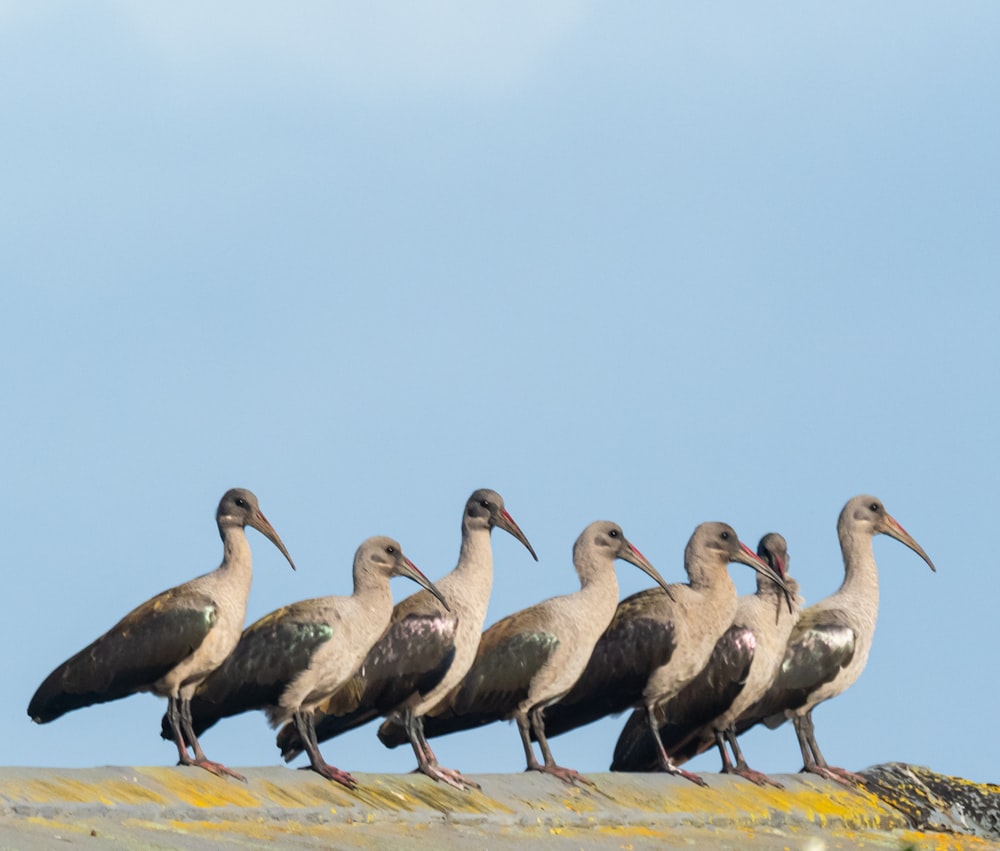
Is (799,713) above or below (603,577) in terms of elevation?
below

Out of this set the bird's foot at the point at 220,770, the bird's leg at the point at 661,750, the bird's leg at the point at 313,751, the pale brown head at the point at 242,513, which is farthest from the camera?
the pale brown head at the point at 242,513

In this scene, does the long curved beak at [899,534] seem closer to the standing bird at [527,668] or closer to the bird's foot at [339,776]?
the standing bird at [527,668]

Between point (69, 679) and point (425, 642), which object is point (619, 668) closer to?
point (425, 642)

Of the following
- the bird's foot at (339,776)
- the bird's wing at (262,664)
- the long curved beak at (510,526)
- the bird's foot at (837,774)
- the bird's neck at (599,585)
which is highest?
the long curved beak at (510,526)

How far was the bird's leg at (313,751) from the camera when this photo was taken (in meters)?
10.2

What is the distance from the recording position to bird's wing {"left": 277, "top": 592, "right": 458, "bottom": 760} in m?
12.8

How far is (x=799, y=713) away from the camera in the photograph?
48.8ft

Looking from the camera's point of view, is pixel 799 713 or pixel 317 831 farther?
pixel 799 713

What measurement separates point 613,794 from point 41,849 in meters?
4.52

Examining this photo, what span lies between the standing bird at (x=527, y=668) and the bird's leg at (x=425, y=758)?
0.31 m

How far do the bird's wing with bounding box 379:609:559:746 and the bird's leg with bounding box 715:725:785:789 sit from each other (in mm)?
1573

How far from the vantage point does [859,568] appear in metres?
15.7

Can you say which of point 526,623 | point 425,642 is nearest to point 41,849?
point 425,642

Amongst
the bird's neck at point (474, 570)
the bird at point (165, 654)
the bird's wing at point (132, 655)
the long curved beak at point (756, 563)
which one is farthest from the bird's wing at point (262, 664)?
the long curved beak at point (756, 563)
